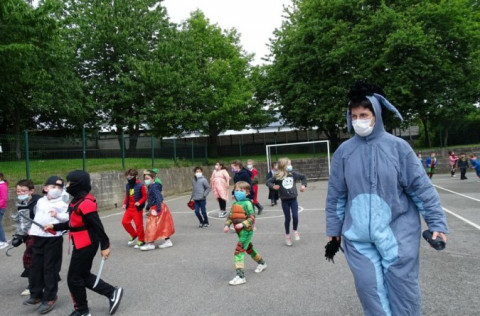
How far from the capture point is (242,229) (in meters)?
6.11

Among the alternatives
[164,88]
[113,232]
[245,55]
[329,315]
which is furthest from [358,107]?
[245,55]

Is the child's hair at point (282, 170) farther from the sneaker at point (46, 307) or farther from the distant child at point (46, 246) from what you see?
the sneaker at point (46, 307)

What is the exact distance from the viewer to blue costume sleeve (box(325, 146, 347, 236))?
3.25 meters

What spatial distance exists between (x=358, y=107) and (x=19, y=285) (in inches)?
221

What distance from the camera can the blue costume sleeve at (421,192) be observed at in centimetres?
299

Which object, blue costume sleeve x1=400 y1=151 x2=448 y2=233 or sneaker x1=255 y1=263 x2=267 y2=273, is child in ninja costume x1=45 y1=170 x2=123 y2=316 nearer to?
sneaker x1=255 y1=263 x2=267 y2=273

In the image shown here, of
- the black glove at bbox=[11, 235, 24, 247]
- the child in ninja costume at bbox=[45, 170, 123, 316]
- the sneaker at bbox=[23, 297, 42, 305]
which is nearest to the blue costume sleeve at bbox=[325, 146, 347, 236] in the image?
the child in ninja costume at bbox=[45, 170, 123, 316]

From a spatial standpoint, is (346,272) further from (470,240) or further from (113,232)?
(113,232)

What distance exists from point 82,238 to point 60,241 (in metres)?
0.85

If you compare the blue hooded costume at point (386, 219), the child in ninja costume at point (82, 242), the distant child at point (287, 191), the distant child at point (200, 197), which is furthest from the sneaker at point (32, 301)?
the distant child at point (200, 197)

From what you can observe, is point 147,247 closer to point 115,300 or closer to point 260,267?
point 260,267

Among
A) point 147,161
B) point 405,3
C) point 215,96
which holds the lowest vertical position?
point 147,161

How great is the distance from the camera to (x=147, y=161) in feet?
70.1

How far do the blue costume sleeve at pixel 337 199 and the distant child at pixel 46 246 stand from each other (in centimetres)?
361
